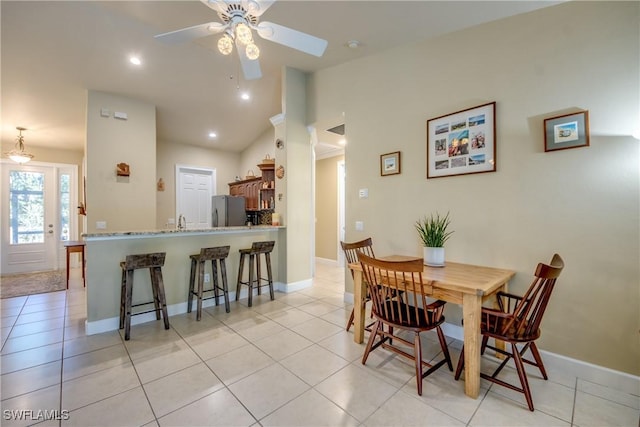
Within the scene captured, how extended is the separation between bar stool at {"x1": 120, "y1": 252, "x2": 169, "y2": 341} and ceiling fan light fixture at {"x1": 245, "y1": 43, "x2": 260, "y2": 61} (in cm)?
208

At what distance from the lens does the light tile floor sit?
5.25 ft

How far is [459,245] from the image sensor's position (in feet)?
8.54

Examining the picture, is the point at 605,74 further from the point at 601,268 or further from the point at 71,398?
the point at 71,398

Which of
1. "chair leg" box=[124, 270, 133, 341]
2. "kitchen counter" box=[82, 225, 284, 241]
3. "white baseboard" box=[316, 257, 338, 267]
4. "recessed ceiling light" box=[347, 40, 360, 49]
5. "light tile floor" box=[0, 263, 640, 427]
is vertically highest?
"recessed ceiling light" box=[347, 40, 360, 49]

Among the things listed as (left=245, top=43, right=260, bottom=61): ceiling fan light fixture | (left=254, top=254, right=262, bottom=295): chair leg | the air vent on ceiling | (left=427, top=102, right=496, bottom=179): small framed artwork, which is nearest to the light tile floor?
(left=254, top=254, right=262, bottom=295): chair leg

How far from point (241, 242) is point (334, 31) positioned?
2.85 metres

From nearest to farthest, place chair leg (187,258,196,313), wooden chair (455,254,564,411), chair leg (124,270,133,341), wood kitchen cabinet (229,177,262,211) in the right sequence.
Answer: wooden chair (455,254,564,411) → chair leg (124,270,133,341) → chair leg (187,258,196,313) → wood kitchen cabinet (229,177,262,211)

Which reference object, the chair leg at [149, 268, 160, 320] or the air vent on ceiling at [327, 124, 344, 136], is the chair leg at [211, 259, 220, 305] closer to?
the chair leg at [149, 268, 160, 320]

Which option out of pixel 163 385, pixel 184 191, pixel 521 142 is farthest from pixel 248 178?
pixel 521 142

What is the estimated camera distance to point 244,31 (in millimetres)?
1995

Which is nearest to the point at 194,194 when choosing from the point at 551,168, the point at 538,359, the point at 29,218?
the point at 29,218

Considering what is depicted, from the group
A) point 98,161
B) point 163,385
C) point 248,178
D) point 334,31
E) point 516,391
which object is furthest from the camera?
point 248,178

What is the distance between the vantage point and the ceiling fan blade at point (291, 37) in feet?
6.70

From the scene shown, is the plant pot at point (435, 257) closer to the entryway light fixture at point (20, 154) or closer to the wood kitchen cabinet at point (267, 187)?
the wood kitchen cabinet at point (267, 187)
